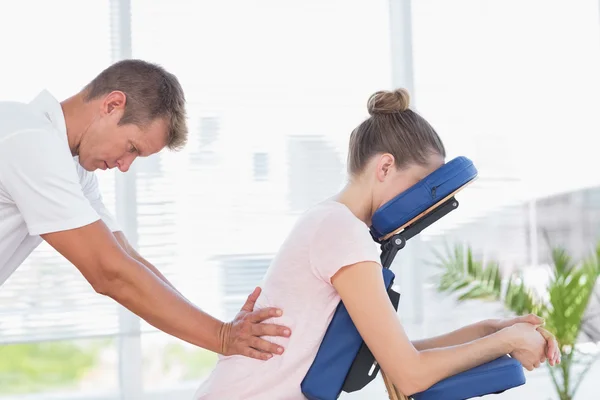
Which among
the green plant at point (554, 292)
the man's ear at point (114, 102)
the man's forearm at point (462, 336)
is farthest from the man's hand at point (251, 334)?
the green plant at point (554, 292)

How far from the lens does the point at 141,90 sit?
1694mm

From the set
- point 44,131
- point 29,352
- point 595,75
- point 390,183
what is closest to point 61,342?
point 29,352

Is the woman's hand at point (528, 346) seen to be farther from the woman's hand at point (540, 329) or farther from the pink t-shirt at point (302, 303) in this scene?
the pink t-shirt at point (302, 303)

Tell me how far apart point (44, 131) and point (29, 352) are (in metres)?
1.85

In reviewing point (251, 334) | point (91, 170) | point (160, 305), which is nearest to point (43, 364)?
point (91, 170)

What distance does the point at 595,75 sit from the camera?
4.01 meters

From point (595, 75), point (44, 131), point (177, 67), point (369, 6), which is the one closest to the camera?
point (44, 131)

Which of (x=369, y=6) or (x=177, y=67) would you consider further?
(x=369, y=6)

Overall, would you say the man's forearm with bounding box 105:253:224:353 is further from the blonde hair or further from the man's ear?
the blonde hair

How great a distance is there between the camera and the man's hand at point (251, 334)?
1.54 metres

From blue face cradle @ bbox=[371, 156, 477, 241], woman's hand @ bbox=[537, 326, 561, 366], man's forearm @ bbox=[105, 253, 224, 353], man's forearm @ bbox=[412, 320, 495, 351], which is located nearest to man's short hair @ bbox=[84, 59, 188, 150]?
man's forearm @ bbox=[105, 253, 224, 353]

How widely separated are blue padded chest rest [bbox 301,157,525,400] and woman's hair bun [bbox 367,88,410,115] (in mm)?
189

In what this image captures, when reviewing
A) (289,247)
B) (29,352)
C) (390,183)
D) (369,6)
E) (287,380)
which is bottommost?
(29,352)

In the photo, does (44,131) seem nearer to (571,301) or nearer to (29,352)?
(29,352)
